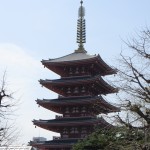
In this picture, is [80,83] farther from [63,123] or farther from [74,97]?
[63,123]

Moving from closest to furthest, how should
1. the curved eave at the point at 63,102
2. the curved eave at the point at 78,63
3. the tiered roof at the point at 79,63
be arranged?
the curved eave at the point at 63,102, the curved eave at the point at 78,63, the tiered roof at the point at 79,63

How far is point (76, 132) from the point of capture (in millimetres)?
44062

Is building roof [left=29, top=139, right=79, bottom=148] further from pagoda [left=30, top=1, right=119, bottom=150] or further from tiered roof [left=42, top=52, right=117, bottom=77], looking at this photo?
tiered roof [left=42, top=52, right=117, bottom=77]

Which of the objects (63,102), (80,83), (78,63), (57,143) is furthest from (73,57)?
(57,143)

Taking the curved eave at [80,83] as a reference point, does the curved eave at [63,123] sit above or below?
below

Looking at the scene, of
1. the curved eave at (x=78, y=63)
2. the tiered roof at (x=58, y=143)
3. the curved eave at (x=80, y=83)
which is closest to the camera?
the tiered roof at (x=58, y=143)

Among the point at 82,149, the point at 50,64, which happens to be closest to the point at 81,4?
the point at 50,64

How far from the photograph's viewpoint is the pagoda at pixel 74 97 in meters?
43.4

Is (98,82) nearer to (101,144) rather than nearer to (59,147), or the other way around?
(59,147)

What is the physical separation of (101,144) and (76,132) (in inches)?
→ 663

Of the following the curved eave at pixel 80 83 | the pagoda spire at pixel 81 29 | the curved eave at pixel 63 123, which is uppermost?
the pagoda spire at pixel 81 29

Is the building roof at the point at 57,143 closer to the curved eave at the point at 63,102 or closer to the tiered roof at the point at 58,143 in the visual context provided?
the tiered roof at the point at 58,143

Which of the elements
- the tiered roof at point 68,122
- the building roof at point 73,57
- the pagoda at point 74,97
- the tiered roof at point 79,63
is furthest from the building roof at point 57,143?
the building roof at point 73,57

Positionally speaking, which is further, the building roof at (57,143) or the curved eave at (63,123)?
the building roof at (57,143)
